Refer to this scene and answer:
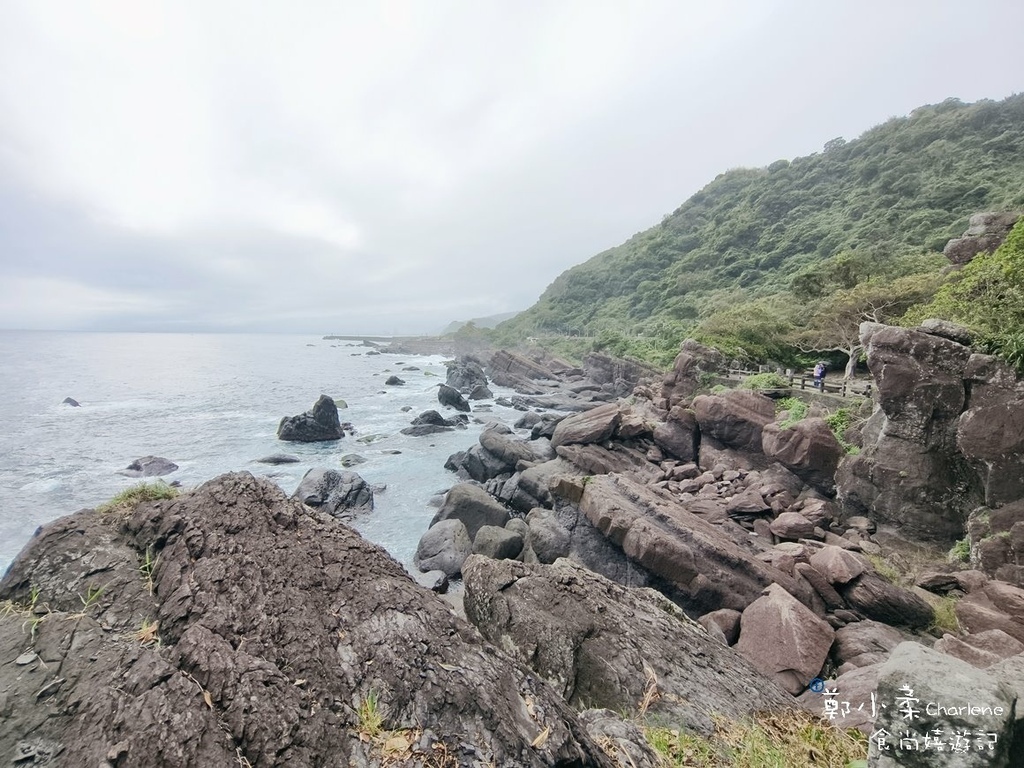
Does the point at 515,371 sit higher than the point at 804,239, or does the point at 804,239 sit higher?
the point at 804,239

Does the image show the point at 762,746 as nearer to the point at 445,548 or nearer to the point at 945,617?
the point at 945,617

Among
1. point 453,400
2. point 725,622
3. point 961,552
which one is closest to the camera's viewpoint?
point 725,622

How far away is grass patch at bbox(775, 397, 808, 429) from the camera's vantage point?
57.7ft

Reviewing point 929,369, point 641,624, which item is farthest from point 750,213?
point 641,624

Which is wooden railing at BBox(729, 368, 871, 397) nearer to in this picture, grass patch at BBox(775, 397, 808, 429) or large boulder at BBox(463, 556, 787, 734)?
grass patch at BBox(775, 397, 808, 429)

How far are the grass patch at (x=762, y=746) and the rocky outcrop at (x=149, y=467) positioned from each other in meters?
29.7

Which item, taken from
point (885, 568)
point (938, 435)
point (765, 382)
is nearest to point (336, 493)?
point (885, 568)

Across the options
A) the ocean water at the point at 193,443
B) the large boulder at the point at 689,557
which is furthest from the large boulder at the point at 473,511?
the large boulder at the point at 689,557

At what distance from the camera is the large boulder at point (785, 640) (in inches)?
285

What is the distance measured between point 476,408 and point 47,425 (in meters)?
36.3

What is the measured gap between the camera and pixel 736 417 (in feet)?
63.0

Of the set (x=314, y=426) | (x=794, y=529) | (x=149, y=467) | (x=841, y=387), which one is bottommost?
(x=149, y=467)

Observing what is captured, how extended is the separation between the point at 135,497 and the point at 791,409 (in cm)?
2226

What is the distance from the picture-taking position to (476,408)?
46156 mm
